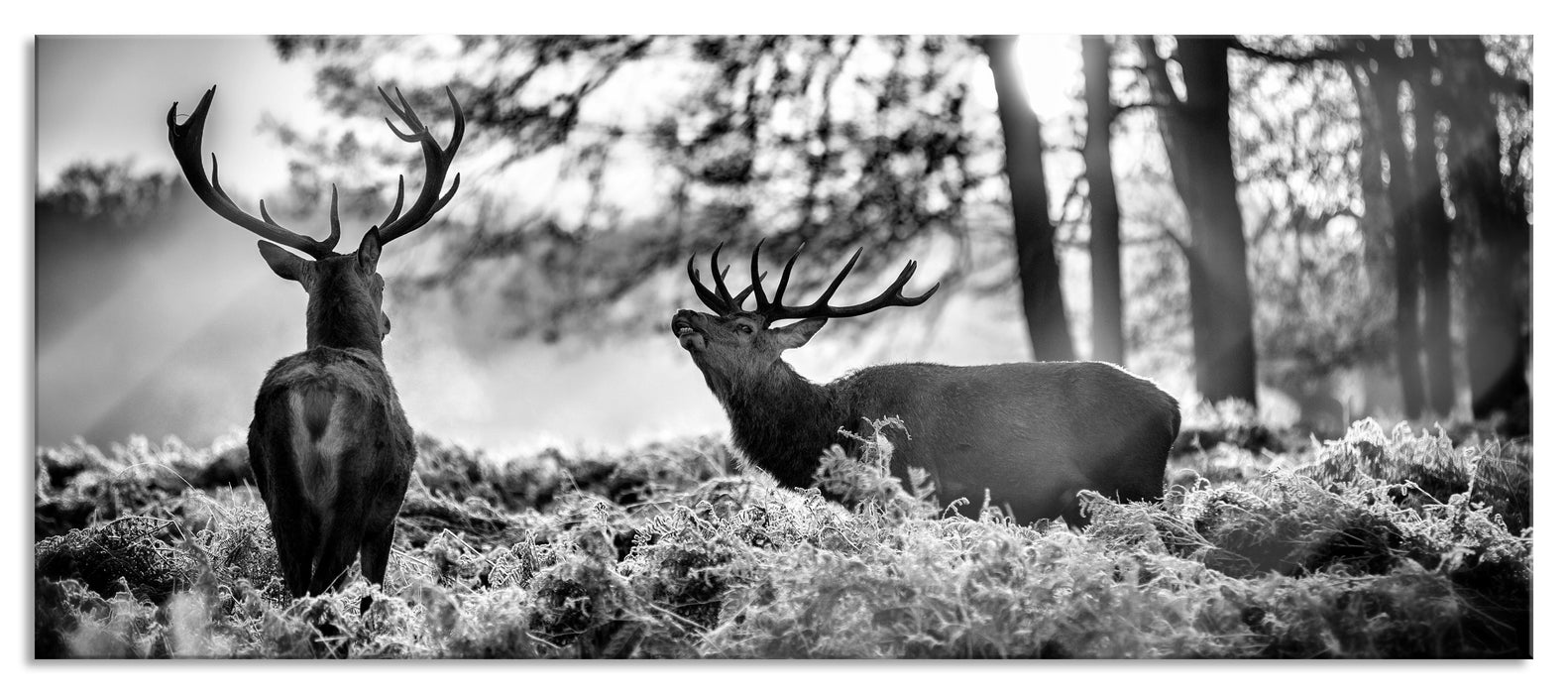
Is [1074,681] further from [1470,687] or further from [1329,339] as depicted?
[1329,339]

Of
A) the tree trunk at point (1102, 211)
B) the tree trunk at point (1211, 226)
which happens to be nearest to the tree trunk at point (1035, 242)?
the tree trunk at point (1102, 211)

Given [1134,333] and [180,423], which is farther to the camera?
[1134,333]

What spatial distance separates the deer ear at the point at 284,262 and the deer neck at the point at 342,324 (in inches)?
7.0

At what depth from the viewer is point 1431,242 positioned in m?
7.42

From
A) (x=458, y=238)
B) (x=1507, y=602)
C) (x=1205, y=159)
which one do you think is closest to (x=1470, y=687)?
(x=1507, y=602)

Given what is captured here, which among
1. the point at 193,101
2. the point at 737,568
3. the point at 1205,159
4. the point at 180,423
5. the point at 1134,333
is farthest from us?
the point at 1134,333

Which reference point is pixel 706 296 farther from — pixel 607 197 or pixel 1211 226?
pixel 1211 226

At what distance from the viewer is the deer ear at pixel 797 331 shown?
4.95 metres

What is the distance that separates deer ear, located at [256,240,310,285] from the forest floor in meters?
0.95

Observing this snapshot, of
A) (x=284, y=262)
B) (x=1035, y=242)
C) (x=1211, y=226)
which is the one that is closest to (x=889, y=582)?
(x=284, y=262)

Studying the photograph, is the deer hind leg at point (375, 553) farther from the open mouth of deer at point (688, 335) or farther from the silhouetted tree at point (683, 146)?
the silhouetted tree at point (683, 146)

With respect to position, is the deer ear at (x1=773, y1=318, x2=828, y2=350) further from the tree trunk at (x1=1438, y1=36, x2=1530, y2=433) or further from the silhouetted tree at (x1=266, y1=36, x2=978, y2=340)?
the tree trunk at (x1=1438, y1=36, x2=1530, y2=433)

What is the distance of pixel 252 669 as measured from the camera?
12.6ft

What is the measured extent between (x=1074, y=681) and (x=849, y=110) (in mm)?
3605
